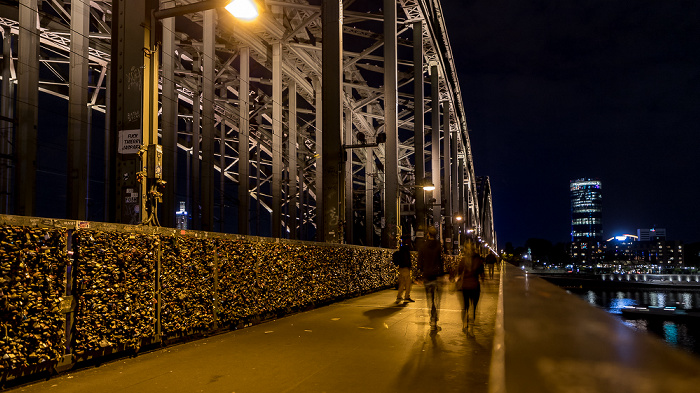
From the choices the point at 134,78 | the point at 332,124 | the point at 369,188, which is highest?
the point at 369,188

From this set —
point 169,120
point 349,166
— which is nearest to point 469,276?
point 169,120

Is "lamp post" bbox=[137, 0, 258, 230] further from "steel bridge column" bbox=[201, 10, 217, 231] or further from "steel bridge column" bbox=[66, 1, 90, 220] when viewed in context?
"steel bridge column" bbox=[201, 10, 217, 231]

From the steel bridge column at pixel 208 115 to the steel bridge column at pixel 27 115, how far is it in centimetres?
699

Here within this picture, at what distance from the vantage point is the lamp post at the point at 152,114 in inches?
304

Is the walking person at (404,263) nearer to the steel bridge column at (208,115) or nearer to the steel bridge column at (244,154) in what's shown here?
the steel bridge column at (208,115)

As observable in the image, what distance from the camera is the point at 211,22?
81.8ft

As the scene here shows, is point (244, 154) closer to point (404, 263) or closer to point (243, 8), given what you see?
point (404, 263)

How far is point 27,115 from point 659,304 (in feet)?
326

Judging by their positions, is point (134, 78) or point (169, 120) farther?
point (169, 120)

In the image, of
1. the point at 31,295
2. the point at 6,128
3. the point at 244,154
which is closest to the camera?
the point at 31,295

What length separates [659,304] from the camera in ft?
300

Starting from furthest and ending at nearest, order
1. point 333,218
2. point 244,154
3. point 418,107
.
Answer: point 418,107, point 244,154, point 333,218

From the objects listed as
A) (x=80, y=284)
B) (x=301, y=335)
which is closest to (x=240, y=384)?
(x=80, y=284)

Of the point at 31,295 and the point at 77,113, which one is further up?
the point at 77,113
